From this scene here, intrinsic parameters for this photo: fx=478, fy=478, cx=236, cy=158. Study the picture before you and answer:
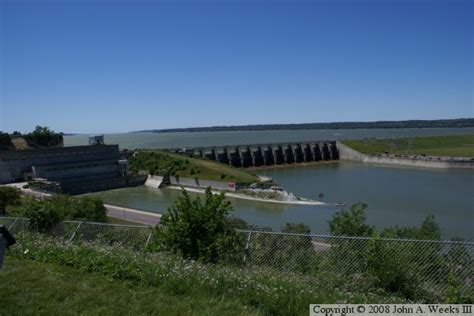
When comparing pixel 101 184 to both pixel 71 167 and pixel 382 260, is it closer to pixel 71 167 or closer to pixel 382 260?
pixel 71 167

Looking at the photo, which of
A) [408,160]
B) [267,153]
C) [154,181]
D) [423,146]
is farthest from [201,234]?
[423,146]

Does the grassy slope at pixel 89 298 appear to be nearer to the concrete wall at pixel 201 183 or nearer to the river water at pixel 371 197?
the river water at pixel 371 197

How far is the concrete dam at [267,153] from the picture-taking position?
85963 millimetres

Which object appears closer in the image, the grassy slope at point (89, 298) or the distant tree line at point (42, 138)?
the grassy slope at point (89, 298)

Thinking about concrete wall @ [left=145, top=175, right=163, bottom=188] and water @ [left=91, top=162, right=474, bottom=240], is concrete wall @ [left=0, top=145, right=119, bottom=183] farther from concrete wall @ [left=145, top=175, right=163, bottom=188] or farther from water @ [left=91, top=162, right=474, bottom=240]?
water @ [left=91, top=162, right=474, bottom=240]

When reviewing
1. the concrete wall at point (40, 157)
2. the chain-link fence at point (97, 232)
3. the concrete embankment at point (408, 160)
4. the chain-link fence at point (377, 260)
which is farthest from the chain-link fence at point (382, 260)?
the concrete embankment at point (408, 160)

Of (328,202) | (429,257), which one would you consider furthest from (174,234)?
(328,202)

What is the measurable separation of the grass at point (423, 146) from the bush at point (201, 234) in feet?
308

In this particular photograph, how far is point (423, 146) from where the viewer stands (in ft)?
371

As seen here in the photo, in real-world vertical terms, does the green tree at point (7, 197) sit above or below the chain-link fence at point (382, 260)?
below

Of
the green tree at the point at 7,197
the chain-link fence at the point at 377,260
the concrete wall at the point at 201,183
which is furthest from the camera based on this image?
the concrete wall at the point at 201,183

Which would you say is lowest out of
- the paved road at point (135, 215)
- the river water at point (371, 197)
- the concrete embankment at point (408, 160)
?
the river water at point (371, 197)

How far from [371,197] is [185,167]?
2826 centimetres

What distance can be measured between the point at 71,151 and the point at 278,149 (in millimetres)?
40775
